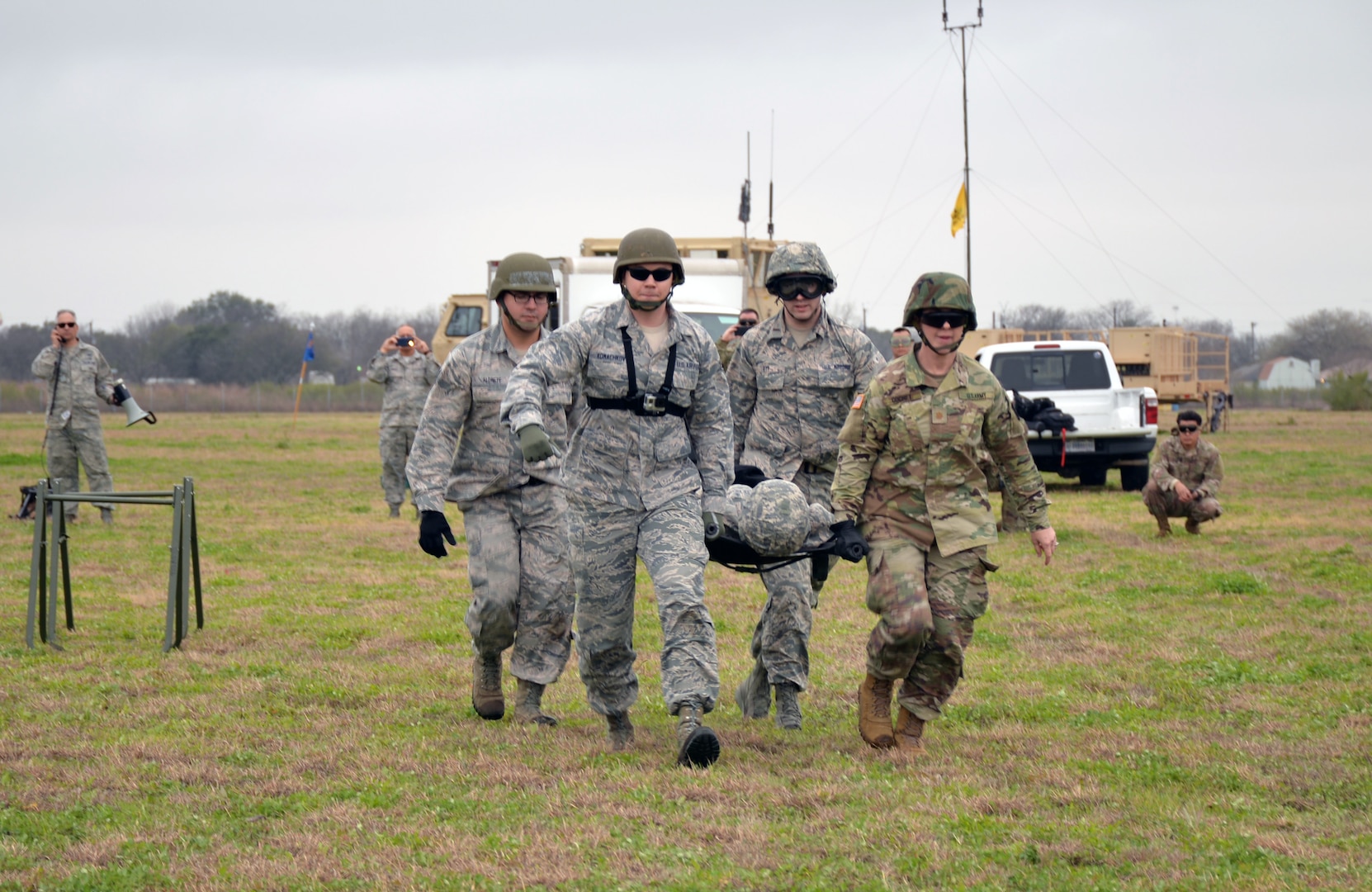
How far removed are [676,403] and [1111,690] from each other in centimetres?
308

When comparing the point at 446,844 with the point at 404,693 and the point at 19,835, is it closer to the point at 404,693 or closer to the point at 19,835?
the point at 19,835

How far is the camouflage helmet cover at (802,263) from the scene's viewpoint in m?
7.21

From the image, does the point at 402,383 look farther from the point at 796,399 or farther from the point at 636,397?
the point at 636,397

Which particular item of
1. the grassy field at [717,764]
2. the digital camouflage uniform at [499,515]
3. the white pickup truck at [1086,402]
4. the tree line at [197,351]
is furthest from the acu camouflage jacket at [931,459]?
the tree line at [197,351]

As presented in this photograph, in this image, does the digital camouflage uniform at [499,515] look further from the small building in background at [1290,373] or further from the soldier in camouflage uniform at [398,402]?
the small building in background at [1290,373]

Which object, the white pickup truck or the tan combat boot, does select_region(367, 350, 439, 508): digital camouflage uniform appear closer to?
the white pickup truck

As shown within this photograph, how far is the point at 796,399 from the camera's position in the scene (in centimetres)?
728

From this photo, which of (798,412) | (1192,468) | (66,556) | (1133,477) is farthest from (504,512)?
(1133,477)

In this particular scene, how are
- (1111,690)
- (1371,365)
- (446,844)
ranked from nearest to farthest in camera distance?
(446,844) → (1111,690) → (1371,365)

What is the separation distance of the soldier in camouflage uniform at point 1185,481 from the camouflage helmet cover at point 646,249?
933 centimetres

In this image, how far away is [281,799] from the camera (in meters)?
5.73

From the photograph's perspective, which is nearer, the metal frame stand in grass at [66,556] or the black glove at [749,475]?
the black glove at [749,475]

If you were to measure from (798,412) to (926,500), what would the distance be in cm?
107

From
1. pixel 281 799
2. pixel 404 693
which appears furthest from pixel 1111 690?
Result: pixel 281 799
